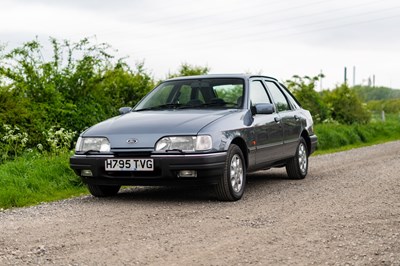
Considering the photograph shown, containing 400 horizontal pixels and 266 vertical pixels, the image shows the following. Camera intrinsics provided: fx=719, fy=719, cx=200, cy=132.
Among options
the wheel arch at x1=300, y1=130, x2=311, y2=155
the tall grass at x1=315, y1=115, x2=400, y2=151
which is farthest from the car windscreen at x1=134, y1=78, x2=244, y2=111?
the tall grass at x1=315, y1=115, x2=400, y2=151

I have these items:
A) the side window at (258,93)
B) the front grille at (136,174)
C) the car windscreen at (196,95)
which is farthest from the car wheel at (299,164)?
the front grille at (136,174)

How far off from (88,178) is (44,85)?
238 inches

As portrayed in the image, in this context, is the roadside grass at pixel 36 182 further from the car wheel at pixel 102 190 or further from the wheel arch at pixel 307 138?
the wheel arch at pixel 307 138

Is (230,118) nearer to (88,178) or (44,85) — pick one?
(88,178)

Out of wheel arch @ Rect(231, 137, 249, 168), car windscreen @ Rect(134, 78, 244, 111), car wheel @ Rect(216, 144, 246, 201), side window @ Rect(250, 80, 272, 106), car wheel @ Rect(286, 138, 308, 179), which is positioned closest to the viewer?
car wheel @ Rect(216, 144, 246, 201)

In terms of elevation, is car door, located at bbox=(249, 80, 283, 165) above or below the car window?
below

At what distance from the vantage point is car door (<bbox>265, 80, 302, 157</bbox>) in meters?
10.5

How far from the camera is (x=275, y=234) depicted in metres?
6.45

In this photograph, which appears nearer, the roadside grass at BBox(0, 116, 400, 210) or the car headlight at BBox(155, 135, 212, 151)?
the car headlight at BBox(155, 135, 212, 151)

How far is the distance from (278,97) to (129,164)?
3403 mm

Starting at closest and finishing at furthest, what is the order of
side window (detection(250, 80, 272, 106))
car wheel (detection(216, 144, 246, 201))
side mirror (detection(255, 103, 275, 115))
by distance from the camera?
car wheel (detection(216, 144, 246, 201)) < side mirror (detection(255, 103, 275, 115)) < side window (detection(250, 80, 272, 106))

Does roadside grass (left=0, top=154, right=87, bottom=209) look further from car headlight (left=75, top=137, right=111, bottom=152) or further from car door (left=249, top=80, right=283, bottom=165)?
car door (left=249, top=80, right=283, bottom=165)

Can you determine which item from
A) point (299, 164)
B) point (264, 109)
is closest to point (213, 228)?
point (264, 109)

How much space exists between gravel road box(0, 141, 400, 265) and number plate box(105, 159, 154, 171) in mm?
444
